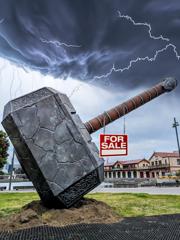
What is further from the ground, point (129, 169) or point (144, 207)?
point (129, 169)

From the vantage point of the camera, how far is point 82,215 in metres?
4.98

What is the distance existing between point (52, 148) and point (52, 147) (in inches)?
0.8

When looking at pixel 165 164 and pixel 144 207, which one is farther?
pixel 165 164

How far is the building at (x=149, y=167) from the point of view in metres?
47.4

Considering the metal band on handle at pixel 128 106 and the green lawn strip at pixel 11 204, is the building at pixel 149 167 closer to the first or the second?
the green lawn strip at pixel 11 204

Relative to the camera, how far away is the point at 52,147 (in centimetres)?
504

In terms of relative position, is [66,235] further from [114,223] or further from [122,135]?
[122,135]

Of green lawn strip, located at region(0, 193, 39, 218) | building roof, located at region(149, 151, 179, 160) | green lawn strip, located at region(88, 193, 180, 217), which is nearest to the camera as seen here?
green lawn strip, located at region(88, 193, 180, 217)

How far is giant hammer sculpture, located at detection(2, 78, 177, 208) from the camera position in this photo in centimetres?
494

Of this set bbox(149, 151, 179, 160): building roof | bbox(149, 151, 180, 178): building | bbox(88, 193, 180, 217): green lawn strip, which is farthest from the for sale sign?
bbox(149, 151, 179, 160): building roof

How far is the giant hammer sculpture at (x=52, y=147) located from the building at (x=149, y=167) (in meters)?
43.5

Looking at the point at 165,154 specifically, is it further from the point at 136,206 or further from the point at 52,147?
the point at 52,147

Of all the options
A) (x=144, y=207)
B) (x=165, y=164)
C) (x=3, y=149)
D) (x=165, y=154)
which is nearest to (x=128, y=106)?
(x=144, y=207)

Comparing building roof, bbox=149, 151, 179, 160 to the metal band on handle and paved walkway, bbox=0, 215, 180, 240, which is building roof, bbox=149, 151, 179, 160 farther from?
paved walkway, bbox=0, 215, 180, 240
